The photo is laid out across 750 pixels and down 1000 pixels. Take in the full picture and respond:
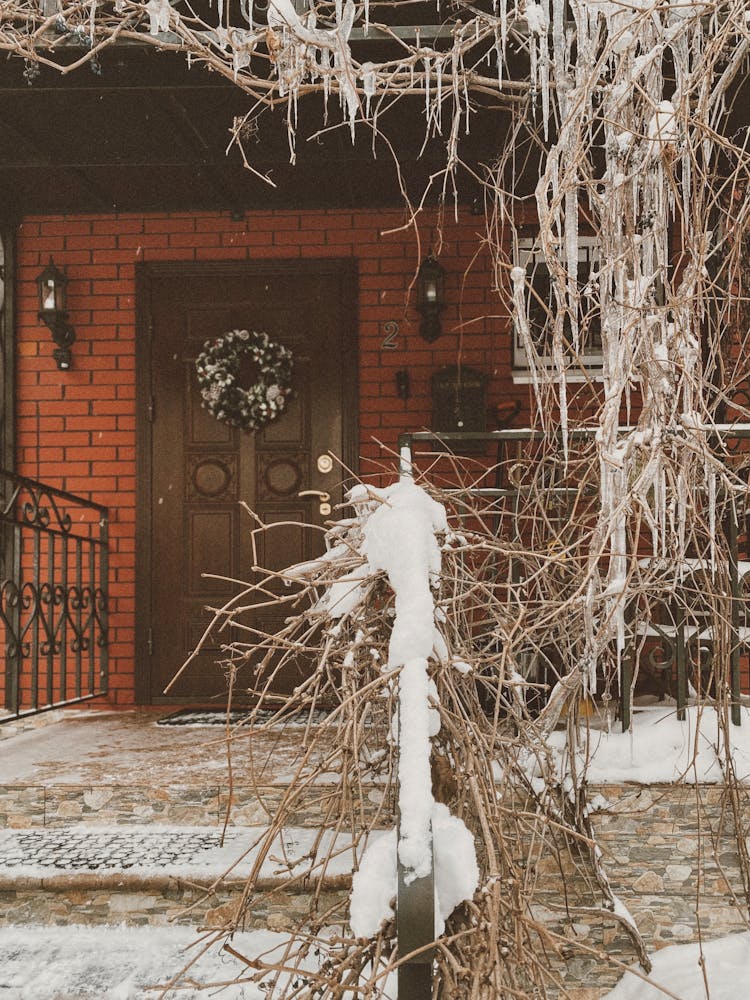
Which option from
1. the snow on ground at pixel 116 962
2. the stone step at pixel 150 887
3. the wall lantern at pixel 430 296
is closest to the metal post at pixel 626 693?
the stone step at pixel 150 887

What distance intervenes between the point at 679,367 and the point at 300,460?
3.25 metres

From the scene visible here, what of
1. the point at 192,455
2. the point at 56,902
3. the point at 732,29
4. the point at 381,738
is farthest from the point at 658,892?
the point at 192,455

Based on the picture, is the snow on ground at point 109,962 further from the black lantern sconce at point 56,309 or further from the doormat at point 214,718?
the black lantern sconce at point 56,309

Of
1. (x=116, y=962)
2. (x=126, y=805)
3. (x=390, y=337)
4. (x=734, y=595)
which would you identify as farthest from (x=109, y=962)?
(x=390, y=337)

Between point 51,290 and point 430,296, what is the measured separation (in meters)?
2.33

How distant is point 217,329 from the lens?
559cm

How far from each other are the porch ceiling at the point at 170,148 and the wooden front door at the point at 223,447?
53cm

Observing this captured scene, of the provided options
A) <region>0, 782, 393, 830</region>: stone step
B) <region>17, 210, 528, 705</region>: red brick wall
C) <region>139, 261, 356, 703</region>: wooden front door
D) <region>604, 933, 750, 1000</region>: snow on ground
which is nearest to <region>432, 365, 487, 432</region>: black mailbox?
<region>17, 210, 528, 705</region>: red brick wall

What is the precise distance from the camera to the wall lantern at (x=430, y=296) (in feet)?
17.4

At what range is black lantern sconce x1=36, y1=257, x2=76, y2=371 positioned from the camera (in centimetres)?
544

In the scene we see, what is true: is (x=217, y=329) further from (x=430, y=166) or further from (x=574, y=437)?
(x=574, y=437)

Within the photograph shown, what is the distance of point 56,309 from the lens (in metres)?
5.45

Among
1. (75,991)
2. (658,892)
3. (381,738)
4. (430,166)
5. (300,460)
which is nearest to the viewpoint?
(381,738)

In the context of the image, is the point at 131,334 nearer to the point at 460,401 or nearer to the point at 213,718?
the point at 460,401
